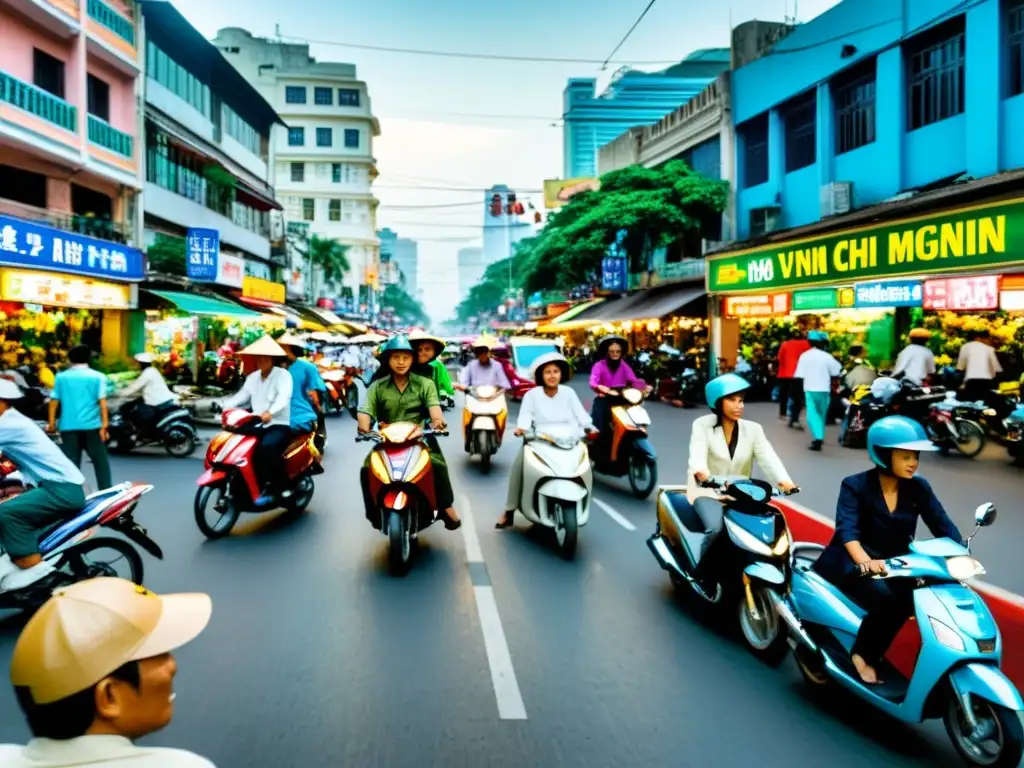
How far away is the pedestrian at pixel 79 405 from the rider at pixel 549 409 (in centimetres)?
438

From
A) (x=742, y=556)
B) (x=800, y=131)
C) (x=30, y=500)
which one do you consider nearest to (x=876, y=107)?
(x=800, y=131)

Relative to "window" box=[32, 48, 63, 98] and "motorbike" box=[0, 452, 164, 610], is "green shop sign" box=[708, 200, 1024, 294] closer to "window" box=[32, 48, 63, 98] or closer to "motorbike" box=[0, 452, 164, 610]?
"motorbike" box=[0, 452, 164, 610]

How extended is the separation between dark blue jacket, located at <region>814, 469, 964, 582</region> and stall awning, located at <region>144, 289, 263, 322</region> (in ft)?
65.5

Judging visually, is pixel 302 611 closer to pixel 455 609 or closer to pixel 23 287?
pixel 455 609

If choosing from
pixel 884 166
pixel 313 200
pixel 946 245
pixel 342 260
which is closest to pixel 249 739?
pixel 946 245

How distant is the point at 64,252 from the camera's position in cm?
1812

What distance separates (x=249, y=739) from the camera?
3.71 metres

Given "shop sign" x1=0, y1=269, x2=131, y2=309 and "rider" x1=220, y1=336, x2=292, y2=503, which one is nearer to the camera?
"rider" x1=220, y1=336, x2=292, y2=503

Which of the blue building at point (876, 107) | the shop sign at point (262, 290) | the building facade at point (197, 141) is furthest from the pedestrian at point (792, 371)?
the shop sign at point (262, 290)

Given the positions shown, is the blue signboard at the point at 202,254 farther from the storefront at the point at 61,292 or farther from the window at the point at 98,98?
the window at the point at 98,98

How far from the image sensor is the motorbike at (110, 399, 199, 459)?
13.2 m

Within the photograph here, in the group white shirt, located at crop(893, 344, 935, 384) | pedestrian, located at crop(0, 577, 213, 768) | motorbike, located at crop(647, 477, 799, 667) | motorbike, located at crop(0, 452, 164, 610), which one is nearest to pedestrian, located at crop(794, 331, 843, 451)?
white shirt, located at crop(893, 344, 935, 384)

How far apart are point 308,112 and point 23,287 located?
64614 millimetres

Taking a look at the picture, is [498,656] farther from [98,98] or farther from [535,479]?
[98,98]
